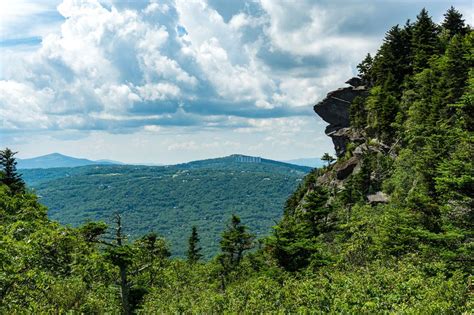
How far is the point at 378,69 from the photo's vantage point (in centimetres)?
8856

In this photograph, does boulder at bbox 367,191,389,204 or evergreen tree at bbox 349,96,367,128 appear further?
evergreen tree at bbox 349,96,367,128

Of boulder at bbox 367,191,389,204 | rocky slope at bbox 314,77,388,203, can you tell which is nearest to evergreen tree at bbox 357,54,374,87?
rocky slope at bbox 314,77,388,203

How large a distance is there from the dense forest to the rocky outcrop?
18465mm

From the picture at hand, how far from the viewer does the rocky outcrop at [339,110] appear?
105188 mm

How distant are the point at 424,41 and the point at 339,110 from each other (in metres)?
35.4

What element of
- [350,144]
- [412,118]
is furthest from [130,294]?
[350,144]

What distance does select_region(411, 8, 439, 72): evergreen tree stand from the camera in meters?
72.8

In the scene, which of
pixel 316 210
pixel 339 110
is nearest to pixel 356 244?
pixel 316 210

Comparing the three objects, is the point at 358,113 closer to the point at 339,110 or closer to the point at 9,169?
the point at 339,110

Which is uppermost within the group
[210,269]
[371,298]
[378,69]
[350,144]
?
[378,69]

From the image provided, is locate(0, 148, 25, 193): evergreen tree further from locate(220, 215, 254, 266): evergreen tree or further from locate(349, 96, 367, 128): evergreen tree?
locate(349, 96, 367, 128): evergreen tree

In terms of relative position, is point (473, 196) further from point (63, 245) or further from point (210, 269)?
point (210, 269)

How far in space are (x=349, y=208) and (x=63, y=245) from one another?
46443 mm

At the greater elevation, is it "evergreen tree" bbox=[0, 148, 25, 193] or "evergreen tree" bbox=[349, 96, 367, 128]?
"evergreen tree" bbox=[349, 96, 367, 128]
